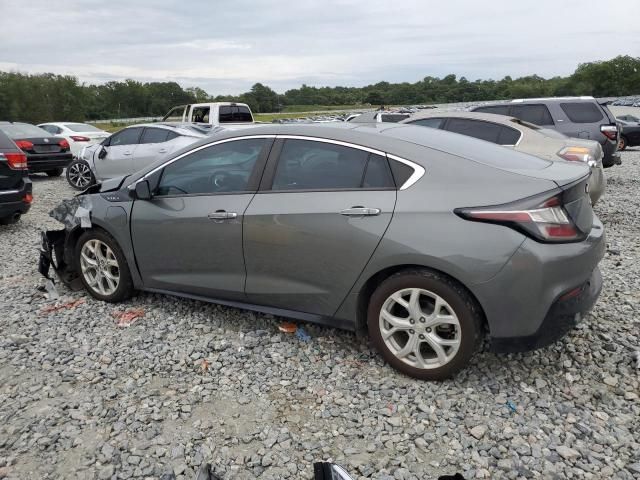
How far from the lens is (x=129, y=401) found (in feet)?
10.2

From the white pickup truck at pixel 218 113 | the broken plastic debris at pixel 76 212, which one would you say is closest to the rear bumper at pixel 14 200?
the broken plastic debris at pixel 76 212

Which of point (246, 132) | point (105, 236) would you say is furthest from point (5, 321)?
point (246, 132)

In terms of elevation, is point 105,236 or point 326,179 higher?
point 326,179

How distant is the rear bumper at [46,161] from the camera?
12686mm

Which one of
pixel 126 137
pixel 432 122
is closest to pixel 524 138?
pixel 432 122

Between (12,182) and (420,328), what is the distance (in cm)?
670

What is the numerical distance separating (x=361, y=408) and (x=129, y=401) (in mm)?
1407

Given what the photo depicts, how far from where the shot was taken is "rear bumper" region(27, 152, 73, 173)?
12686mm

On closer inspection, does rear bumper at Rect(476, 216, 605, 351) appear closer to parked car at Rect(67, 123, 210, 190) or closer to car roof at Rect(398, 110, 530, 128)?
car roof at Rect(398, 110, 530, 128)

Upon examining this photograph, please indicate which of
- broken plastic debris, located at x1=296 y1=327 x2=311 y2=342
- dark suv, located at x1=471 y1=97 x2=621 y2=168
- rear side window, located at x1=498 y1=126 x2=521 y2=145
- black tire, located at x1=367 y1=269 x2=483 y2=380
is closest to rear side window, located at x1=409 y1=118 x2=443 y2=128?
rear side window, located at x1=498 y1=126 x2=521 y2=145

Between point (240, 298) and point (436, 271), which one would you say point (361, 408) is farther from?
point (240, 298)

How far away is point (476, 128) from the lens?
7762 millimetres

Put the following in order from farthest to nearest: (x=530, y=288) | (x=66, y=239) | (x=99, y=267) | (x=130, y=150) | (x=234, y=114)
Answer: (x=234, y=114)
(x=130, y=150)
(x=66, y=239)
(x=99, y=267)
(x=530, y=288)

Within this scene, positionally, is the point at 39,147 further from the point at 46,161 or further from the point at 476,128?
the point at 476,128
